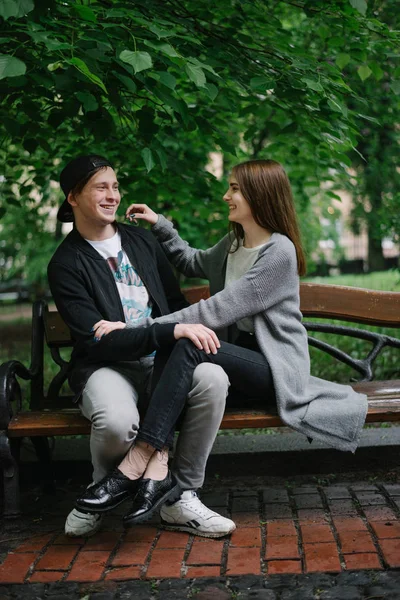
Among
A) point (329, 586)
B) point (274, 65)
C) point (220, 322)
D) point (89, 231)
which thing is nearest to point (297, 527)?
point (329, 586)

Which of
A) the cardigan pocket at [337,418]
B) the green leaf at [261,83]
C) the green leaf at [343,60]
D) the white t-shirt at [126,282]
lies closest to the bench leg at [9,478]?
the white t-shirt at [126,282]

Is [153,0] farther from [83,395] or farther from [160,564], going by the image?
[160,564]

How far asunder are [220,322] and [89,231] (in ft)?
2.72

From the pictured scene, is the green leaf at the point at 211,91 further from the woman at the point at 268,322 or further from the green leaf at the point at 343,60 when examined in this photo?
the green leaf at the point at 343,60

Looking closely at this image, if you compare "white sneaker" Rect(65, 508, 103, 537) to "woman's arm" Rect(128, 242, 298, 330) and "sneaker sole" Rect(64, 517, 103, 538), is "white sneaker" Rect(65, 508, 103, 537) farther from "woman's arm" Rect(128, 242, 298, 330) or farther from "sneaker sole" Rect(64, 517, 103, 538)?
"woman's arm" Rect(128, 242, 298, 330)

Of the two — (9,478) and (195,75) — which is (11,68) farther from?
(9,478)

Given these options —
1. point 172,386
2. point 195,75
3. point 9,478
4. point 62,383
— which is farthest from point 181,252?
point 9,478

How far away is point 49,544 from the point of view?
344 centimetres

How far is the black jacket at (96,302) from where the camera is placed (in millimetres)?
3436

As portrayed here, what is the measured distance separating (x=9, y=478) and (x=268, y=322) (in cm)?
143

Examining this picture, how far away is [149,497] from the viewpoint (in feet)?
10.7

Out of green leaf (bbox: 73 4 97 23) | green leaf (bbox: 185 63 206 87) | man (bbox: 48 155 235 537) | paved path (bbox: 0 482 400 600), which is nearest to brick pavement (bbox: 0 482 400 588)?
paved path (bbox: 0 482 400 600)

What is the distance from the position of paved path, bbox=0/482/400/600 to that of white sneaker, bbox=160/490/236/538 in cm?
5

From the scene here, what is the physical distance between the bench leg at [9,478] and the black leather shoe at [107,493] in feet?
1.63
